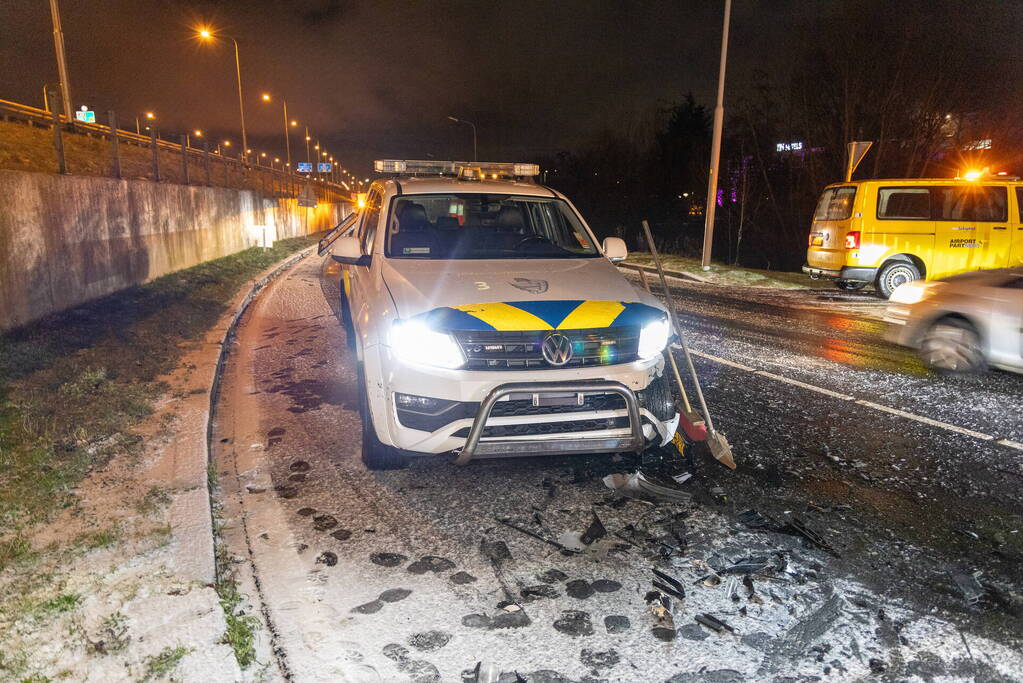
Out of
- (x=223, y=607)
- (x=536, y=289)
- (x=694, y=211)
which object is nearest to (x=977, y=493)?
(x=536, y=289)

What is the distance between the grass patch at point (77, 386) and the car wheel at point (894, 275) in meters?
11.3

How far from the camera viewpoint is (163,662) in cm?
242

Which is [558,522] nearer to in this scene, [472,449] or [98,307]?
[472,449]

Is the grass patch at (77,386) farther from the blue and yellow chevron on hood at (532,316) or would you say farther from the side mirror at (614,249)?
the side mirror at (614,249)

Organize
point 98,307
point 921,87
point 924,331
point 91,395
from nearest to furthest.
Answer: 1. point 91,395
2. point 924,331
3. point 98,307
4. point 921,87

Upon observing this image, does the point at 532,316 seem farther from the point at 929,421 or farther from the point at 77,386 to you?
the point at 77,386

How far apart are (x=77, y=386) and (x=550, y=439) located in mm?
4206

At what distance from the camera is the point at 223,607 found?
2.82m

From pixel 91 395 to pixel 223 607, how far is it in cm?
347

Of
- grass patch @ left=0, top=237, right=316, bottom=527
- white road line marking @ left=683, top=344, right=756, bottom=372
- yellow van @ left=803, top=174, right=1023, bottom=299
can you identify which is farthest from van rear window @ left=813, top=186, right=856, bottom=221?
grass patch @ left=0, top=237, right=316, bottom=527

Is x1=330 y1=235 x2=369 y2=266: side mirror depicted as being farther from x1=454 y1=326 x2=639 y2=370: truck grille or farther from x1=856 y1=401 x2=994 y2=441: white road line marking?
x1=856 y1=401 x2=994 y2=441: white road line marking

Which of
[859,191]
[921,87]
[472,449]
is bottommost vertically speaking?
[472,449]

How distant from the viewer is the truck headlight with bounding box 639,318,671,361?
4008 millimetres

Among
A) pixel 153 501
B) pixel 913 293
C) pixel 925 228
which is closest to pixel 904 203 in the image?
pixel 925 228
